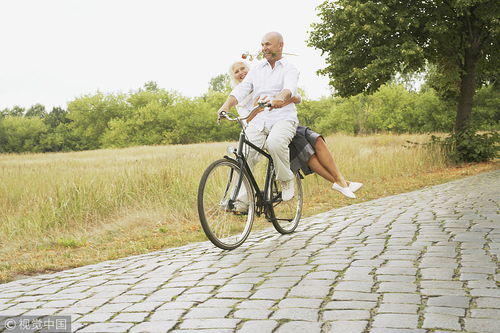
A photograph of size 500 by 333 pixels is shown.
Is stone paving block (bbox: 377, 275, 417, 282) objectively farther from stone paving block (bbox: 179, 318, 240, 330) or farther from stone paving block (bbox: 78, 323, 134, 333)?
stone paving block (bbox: 78, 323, 134, 333)

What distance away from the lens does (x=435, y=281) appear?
13.0 ft

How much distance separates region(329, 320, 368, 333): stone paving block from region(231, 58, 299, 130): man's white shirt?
3.04 metres

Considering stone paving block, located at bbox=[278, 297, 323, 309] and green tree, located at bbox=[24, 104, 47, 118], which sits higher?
green tree, located at bbox=[24, 104, 47, 118]

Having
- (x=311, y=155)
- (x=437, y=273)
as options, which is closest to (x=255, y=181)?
(x=311, y=155)

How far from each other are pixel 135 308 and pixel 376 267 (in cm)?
196

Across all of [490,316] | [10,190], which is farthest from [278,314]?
[10,190]

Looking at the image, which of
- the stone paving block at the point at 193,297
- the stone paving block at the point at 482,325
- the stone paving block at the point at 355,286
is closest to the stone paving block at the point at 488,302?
the stone paving block at the point at 482,325

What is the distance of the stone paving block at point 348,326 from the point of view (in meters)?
3.00

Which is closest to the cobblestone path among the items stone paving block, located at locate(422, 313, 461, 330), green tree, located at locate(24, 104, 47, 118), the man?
stone paving block, located at locate(422, 313, 461, 330)

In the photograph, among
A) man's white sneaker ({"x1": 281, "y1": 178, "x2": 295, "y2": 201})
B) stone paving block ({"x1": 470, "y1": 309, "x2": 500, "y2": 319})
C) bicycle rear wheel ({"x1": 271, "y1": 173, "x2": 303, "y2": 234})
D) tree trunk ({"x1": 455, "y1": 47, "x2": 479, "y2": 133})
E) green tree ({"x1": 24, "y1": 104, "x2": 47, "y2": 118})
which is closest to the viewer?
stone paving block ({"x1": 470, "y1": 309, "x2": 500, "y2": 319})

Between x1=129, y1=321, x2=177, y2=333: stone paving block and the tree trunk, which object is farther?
the tree trunk

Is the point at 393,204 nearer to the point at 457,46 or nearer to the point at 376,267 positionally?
the point at 376,267

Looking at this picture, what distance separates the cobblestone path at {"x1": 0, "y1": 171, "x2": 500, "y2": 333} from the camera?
321 cm

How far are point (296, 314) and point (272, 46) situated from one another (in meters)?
3.31
